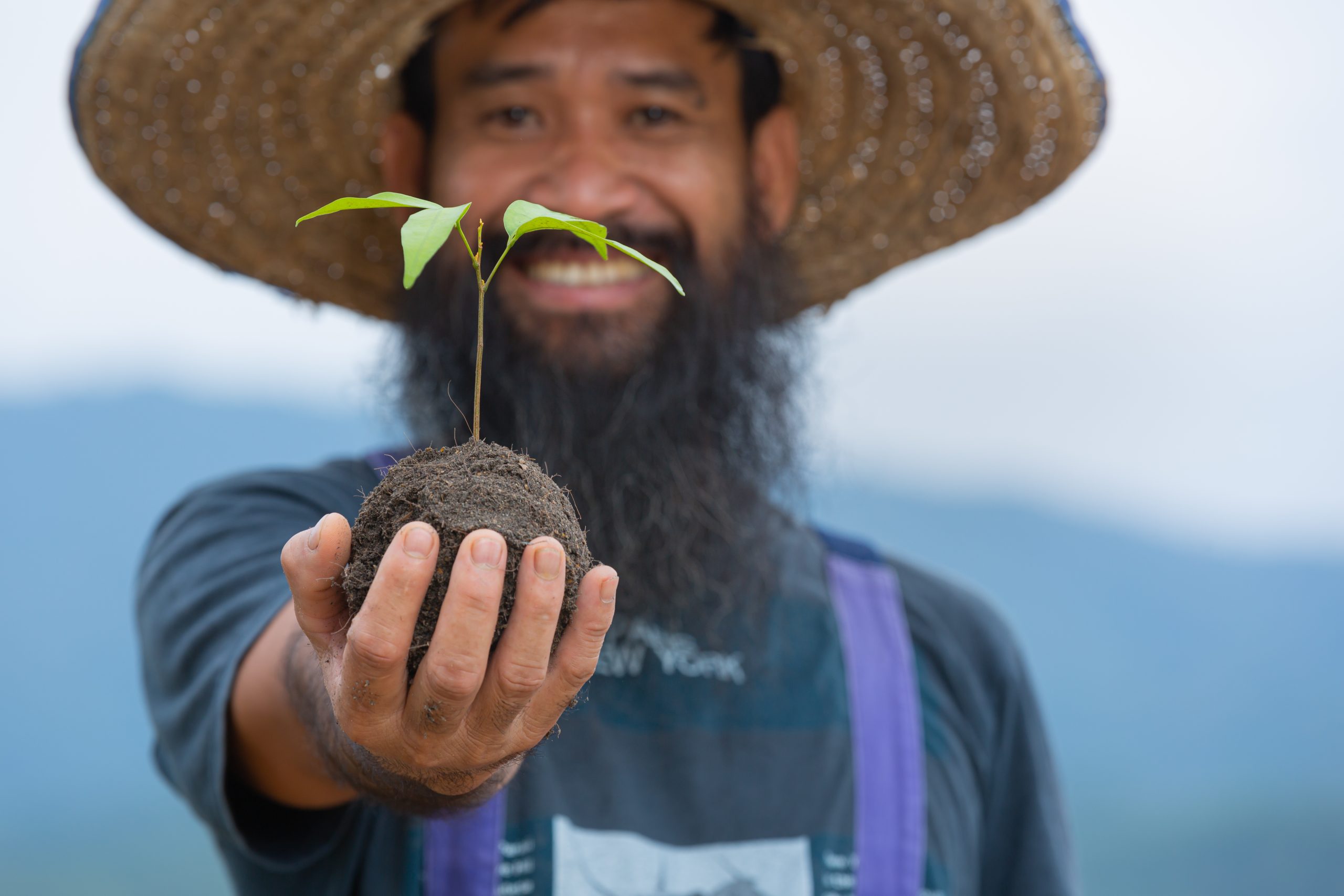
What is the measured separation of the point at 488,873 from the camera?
67.4 inches

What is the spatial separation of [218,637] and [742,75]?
5.29ft

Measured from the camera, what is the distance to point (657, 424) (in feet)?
7.16

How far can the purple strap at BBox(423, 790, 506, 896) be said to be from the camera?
170 centimetres

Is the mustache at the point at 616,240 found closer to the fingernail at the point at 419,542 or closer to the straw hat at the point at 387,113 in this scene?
the straw hat at the point at 387,113

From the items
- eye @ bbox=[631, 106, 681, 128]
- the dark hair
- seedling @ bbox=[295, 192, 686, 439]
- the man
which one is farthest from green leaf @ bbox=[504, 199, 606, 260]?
the dark hair

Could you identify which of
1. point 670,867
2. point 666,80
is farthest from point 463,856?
point 666,80

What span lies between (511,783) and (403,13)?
1.45 m

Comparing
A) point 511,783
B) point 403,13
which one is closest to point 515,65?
point 403,13

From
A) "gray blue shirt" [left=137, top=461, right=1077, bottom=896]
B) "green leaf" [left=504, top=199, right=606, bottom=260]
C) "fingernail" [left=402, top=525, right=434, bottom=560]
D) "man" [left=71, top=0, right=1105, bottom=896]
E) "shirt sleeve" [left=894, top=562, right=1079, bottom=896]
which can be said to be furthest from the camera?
"shirt sleeve" [left=894, top=562, right=1079, bottom=896]

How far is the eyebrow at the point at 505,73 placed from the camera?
83.6 inches

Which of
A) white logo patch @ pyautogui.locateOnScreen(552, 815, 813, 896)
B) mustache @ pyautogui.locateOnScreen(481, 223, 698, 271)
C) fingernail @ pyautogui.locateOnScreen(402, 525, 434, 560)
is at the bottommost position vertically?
white logo patch @ pyautogui.locateOnScreen(552, 815, 813, 896)

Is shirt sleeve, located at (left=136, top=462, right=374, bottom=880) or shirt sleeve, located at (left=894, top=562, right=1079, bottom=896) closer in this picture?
shirt sleeve, located at (left=136, top=462, right=374, bottom=880)

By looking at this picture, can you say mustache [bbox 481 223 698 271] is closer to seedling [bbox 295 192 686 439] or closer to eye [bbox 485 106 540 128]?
eye [bbox 485 106 540 128]

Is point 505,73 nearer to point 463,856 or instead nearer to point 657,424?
point 657,424
